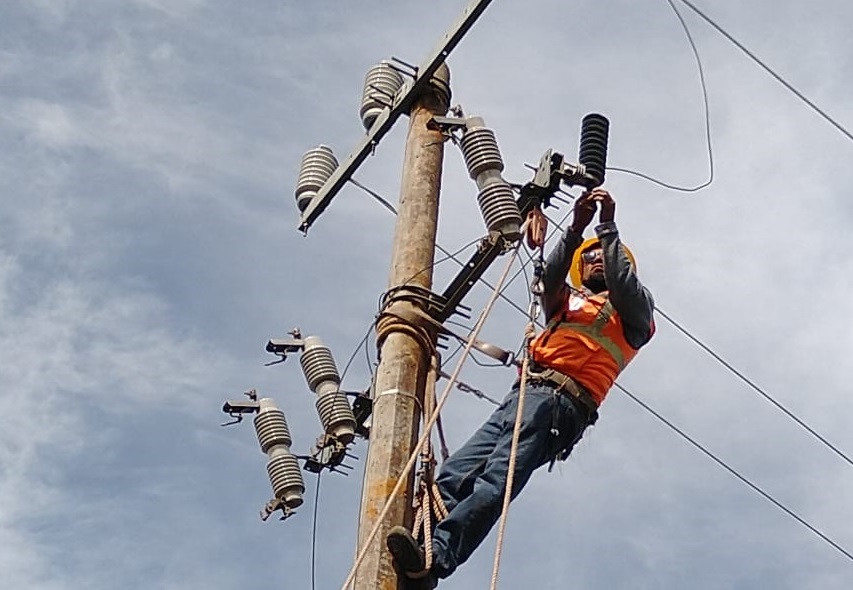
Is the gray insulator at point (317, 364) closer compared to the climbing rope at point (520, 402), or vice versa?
the climbing rope at point (520, 402)

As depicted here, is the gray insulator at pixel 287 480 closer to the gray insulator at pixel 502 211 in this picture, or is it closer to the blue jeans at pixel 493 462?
the blue jeans at pixel 493 462

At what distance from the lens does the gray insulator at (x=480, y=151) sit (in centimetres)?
696

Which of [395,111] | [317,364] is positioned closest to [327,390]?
[317,364]

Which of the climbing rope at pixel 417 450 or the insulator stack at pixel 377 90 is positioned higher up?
the insulator stack at pixel 377 90

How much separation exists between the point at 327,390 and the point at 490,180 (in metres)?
1.79

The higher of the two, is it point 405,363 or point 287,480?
point 287,480

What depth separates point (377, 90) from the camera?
772cm

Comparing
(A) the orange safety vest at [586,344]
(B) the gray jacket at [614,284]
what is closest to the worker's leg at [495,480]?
(A) the orange safety vest at [586,344]

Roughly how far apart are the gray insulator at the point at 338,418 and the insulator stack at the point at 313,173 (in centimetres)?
100

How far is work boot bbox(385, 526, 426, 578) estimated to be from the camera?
224 inches

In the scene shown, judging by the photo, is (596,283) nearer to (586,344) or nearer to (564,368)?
(586,344)

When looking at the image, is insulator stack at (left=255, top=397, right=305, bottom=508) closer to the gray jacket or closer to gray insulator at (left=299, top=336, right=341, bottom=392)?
gray insulator at (left=299, top=336, right=341, bottom=392)

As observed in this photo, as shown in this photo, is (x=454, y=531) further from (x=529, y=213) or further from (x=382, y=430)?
(x=529, y=213)

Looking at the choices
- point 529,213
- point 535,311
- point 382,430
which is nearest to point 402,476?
point 382,430
